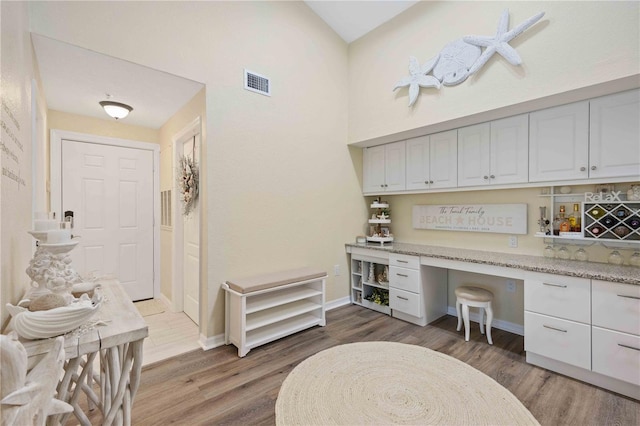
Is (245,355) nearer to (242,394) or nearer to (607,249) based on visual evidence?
(242,394)

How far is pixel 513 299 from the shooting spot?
3.03 m

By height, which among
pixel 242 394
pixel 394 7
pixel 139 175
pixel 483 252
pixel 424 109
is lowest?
pixel 242 394

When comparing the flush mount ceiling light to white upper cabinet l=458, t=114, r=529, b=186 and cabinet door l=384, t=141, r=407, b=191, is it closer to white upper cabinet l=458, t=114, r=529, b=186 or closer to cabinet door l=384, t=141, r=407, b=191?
cabinet door l=384, t=141, r=407, b=191

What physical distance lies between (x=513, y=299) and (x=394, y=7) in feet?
11.5

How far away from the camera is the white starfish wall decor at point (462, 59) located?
250 cm

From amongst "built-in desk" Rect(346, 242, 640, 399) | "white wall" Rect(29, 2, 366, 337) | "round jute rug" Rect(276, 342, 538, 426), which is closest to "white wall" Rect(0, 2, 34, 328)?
"white wall" Rect(29, 2, 366, 337)

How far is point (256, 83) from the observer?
2979mm

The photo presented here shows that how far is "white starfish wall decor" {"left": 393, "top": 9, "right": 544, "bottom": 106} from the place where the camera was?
250 cm

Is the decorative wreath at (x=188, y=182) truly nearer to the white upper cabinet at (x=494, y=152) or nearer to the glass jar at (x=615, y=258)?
the white upper cabinet at (x=494, y=152)

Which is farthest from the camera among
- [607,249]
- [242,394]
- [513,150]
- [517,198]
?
[517,198]

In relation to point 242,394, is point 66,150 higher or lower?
higher

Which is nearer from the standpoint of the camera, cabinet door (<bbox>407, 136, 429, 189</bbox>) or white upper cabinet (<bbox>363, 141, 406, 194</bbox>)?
cabinet door (<bbox>407, 136, 429, 189</bbox>)

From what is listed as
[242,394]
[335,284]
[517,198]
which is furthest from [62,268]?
[517,198]

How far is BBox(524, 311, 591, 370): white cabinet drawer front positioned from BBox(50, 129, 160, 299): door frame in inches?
174
